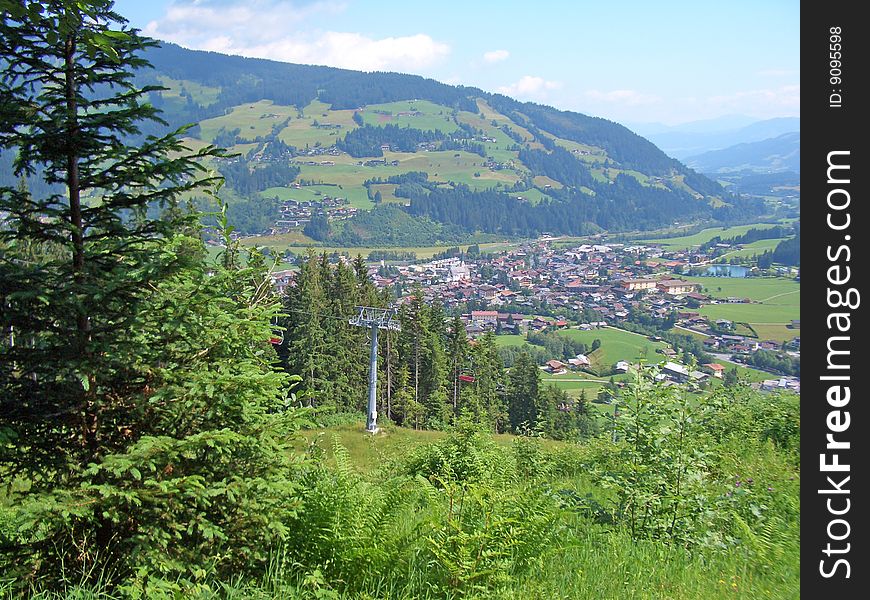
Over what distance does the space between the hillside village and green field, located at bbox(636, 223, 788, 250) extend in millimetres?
6695

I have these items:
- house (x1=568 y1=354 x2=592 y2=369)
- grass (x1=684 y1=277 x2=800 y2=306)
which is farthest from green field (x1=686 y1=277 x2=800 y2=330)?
house (x1=568 y1=354 x2=592 y2=369)

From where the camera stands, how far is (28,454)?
428 centimetres

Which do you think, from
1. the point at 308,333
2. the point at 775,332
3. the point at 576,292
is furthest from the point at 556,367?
the point at 576,292

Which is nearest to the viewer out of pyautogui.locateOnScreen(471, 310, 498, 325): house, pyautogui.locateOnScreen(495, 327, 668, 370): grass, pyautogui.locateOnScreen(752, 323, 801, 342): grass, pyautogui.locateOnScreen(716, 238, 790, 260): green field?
pyautogui.locateOnScreen(752, 323, 801, 342): grass

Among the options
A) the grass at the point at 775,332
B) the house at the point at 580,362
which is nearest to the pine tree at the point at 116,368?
the grass at the point at 775,332

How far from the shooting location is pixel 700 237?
16325cm

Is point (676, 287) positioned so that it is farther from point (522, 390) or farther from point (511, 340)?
point (522, 390)

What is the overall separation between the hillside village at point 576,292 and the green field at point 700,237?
6.69 metres

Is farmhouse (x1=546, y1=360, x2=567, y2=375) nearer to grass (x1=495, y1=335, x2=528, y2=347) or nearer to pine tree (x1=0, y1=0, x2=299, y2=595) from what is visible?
grass (x1=495, y1=335, x2=528, y2=347)

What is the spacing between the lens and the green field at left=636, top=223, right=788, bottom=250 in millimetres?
152375

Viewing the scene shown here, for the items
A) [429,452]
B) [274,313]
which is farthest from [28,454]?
[429,452]
